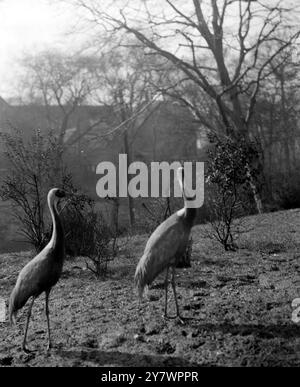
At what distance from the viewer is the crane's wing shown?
5.02 metres

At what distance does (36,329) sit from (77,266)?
3.64m

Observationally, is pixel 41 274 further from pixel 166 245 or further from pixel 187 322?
pixel 187 322

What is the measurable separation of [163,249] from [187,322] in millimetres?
819

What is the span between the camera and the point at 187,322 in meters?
4.99

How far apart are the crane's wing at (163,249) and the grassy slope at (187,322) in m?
0.55

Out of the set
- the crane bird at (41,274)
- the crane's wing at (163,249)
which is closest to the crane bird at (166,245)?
the crane's wing at (163,249)

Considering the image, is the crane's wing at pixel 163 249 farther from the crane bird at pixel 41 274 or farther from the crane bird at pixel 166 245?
the crane bird at pixel 41 274

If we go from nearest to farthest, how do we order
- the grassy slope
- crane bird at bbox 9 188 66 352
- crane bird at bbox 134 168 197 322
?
1. the grassy slope
2. crane bird at bbox 9 188 66 352
3. crane bird at bbox 134 168 197 322

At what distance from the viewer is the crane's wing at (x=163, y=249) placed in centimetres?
502

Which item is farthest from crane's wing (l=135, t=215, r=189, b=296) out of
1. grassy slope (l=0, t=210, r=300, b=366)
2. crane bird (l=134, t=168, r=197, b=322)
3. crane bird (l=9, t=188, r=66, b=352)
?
crane bird (l=9, t=188, r=66, b=352)

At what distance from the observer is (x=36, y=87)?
107 ft

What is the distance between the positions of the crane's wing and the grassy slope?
55 cm

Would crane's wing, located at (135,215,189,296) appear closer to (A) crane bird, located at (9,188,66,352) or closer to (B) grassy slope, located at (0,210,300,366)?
(B) grassy slope, located at (0,210,300,366)

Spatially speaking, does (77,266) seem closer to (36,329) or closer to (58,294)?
(58,294)
